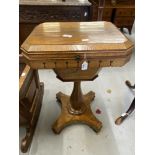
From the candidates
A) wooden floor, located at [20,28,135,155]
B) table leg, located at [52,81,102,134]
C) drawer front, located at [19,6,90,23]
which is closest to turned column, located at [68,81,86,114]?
table leg, located at [52,81,102,134]

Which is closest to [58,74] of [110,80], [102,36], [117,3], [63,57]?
[63,57]

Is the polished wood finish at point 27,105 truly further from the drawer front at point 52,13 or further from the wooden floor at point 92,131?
the drawer front at point 52,13

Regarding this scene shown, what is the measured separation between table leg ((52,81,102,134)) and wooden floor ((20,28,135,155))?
0.06m

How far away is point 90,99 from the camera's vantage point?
→ 6.34ft

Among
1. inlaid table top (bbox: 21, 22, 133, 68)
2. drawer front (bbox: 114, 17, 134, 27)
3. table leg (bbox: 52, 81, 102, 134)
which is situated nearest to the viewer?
inlaid table top (bbox: 21, 22, 133, 68)

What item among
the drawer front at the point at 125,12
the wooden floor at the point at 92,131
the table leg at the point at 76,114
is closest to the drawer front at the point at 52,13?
the wooden floor at the point at 92,131

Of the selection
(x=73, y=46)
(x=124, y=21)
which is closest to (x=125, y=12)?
(x=124, y=21)

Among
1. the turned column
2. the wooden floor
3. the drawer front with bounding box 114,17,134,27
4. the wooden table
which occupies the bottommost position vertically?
the wooden floor

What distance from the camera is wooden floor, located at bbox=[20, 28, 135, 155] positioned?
1.50 m

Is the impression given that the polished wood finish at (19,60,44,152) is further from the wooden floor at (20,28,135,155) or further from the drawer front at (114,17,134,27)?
the drawer front at (114,17,134,27)

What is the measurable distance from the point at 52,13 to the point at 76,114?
1199mm

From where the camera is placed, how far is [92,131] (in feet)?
5.41
